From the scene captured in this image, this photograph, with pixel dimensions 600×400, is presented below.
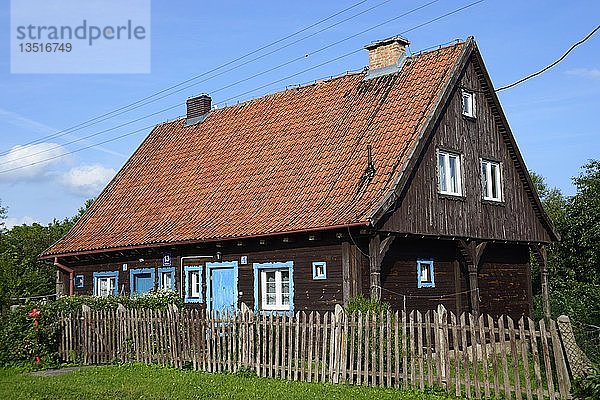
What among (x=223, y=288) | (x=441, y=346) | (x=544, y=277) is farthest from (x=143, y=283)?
(x=441, y=346)

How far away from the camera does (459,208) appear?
66.8 feet

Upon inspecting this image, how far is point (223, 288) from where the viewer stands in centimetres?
2088

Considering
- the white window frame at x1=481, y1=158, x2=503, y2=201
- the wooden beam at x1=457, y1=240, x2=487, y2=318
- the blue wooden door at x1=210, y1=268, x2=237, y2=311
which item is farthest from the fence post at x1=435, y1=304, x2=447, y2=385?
the white window frame at x1=481, y1=158, x2=503, y2=201

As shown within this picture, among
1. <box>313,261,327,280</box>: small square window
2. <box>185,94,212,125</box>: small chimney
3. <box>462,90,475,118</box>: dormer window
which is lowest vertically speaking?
<box>313,261,327,280</box>: small square window

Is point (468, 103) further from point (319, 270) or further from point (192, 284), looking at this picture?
point (192, 284)

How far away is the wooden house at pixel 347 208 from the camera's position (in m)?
18.3

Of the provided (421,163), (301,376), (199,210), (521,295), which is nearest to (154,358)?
(301,376)

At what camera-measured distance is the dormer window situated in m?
21.1

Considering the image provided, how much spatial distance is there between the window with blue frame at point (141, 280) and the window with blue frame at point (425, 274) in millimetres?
8637

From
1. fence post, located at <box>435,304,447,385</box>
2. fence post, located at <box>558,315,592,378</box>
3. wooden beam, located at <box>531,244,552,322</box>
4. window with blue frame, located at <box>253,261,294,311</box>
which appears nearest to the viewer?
fence post, located at <box>558,315,592,378</box>

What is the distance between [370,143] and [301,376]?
24.9ft

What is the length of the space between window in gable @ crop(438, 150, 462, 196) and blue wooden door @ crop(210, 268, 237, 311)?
6333mm

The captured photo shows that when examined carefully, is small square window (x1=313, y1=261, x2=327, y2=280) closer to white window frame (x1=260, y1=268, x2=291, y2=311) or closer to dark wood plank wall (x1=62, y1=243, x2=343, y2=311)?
dark wood plank wall (x1=62, y1=243, x2=343, y2=311)

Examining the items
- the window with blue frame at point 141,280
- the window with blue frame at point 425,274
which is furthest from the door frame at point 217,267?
the window with blue frame at point 425,274
